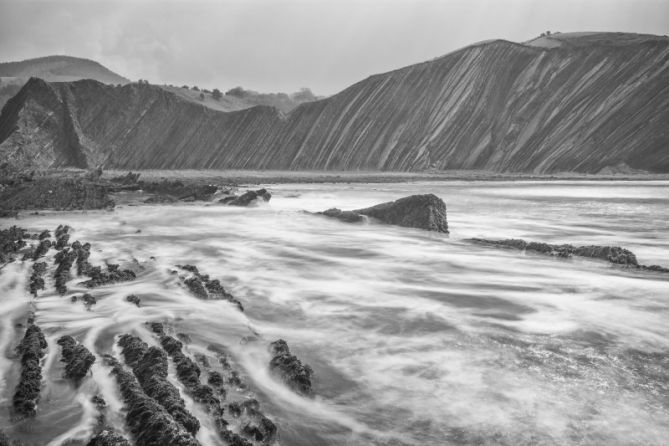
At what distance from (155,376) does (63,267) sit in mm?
5640

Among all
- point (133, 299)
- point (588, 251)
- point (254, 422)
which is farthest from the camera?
point (588, 251)

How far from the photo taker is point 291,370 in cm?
473

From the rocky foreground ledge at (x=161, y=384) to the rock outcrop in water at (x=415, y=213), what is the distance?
1001 cm

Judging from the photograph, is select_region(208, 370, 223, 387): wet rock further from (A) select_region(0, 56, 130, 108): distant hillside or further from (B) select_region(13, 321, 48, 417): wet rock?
(A) select_region(0, 56, 130, 108): distant hillside

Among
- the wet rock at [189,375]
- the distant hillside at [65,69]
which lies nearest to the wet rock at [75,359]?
the wet rock at [189,375]

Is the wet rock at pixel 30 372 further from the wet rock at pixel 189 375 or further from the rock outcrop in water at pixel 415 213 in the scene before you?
the rock outcrop in water at pixel 415 213

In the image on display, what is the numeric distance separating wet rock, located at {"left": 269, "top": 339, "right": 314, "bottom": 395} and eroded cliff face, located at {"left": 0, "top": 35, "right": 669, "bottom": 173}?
1854 inches

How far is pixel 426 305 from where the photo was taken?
295 inches

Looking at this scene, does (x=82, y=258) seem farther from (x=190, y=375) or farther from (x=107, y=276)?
(x=190, y=375)

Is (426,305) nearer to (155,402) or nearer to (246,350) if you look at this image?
(246,350)

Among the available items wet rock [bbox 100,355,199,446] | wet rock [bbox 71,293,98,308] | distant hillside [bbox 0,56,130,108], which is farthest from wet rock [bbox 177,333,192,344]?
distant hillside [bbox 0,56,130,108]

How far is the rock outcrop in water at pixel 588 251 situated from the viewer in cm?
978

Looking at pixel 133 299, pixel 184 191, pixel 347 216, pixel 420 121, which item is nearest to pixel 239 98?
pixel 420 121

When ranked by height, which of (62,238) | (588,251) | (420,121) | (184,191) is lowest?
(62,238)
